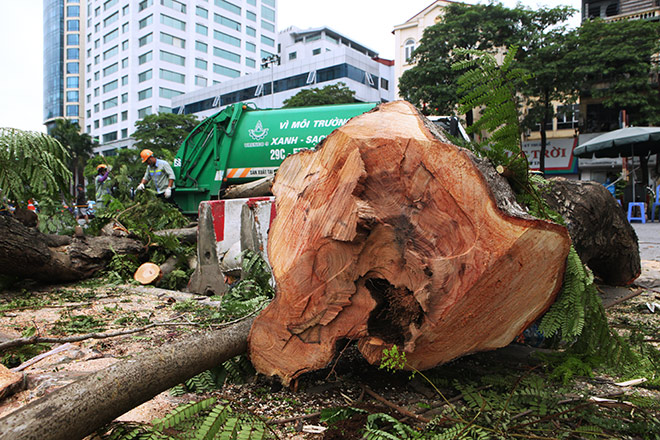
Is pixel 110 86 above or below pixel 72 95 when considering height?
below

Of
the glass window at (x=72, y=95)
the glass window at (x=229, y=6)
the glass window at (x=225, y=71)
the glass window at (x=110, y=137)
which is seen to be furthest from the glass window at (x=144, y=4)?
the glass window at (x=72, y=95)

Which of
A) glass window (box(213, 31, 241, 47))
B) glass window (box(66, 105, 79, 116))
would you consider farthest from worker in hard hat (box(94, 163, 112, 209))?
glass window (box(66, 105, 79, 116))

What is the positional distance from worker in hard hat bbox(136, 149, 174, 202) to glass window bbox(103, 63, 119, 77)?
57.6 m

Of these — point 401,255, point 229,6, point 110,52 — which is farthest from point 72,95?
point 401,255

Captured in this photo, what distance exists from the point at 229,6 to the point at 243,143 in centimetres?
6079

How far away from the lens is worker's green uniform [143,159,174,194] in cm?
792

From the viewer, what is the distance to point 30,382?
6.91 feet

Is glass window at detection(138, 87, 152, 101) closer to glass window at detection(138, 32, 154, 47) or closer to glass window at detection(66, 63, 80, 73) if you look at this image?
glass window at detection(138, 32, 154, 47)

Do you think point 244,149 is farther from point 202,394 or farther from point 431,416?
point 431,416

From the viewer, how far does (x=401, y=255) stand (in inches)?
71.5

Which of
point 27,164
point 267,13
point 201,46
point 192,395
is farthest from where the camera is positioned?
point 267,13

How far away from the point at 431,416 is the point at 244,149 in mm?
6132

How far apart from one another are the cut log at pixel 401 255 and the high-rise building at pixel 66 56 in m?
84.6

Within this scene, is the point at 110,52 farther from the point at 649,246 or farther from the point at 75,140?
A: the point at 649,246
